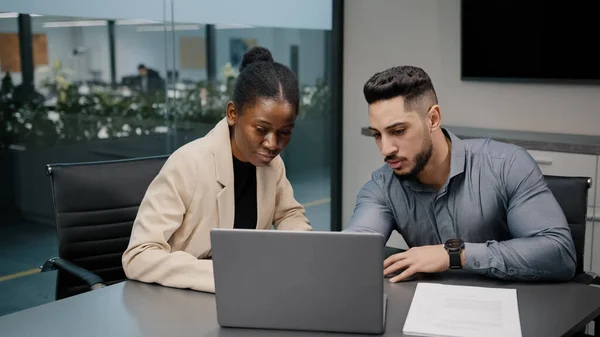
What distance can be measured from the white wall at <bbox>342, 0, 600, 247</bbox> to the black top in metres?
2.33

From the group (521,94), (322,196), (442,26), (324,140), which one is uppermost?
(442,26)

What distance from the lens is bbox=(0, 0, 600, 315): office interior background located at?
10.8 ft

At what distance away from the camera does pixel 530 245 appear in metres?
1.87

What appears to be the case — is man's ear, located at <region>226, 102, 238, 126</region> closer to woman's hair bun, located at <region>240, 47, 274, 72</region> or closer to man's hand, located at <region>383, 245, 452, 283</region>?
woman's hair bun, located at <region>240, 47, 274, 72</region>

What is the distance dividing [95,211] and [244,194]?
1.87ft

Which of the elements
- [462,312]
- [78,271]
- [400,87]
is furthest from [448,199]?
[78,271]

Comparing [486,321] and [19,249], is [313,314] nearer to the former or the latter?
[486,321]

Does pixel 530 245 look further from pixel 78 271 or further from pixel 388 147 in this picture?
pixel 78 271

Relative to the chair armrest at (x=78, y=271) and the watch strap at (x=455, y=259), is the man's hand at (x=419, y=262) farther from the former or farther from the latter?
the chair armrest at (x=78, y=271)

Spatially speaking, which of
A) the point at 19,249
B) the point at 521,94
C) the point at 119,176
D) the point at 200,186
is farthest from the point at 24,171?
the point at 521,94

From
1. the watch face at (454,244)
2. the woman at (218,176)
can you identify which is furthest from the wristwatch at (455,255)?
the woman at (218,176)

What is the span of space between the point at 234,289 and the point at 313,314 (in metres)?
0.18

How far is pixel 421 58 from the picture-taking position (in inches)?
172

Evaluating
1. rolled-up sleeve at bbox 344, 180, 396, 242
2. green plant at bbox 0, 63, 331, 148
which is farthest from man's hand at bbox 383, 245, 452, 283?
green plant at bbox 0, 63, 331, 148
